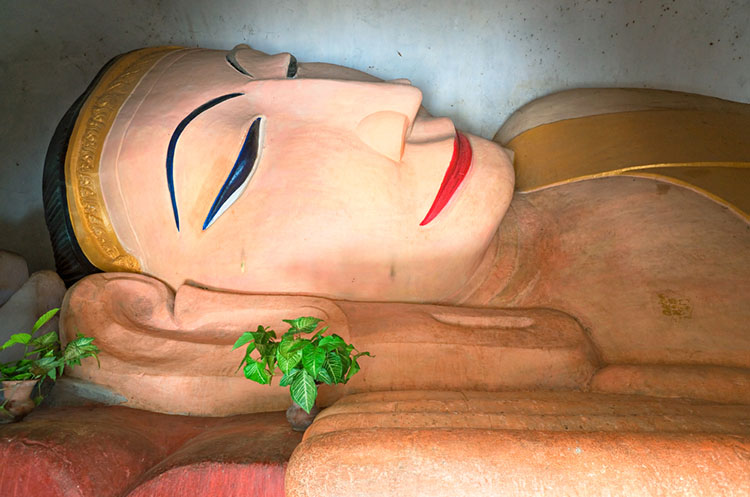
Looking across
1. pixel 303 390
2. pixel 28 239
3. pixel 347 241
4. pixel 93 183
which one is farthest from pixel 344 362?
pixel 28 239

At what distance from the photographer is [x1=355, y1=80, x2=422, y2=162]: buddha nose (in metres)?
2.02

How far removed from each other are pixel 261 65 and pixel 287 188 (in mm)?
629

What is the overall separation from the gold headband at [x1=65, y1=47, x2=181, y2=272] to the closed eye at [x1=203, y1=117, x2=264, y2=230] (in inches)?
17.1

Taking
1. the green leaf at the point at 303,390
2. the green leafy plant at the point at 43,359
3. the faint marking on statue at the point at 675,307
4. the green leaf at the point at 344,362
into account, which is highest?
the faint marking on statue at the point at 675,307

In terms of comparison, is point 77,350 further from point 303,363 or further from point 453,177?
point 453,177

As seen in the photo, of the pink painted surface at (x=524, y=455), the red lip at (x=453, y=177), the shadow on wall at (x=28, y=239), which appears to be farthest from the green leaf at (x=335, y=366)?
the shadow on wall at (x=28, y=239)

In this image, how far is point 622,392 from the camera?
5.69 feet

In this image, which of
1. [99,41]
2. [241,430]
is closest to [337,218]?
[241,430]

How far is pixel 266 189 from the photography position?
1.97m

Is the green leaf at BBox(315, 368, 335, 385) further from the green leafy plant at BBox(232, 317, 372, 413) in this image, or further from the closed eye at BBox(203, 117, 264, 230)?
the closed eye at BBox(203, 117, 264, 230)

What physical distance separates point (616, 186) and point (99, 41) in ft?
9.14

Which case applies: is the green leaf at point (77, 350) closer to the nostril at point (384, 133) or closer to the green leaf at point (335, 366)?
the green leaf at point (335, 366)

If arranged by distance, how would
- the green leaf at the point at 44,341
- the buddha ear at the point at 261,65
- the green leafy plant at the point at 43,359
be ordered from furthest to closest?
the buddha ear at the point at 261,65 → the green leaf at the point at 44,341 → the green leafy plant at the point at 43,359

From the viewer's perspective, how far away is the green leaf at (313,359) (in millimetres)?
1382
